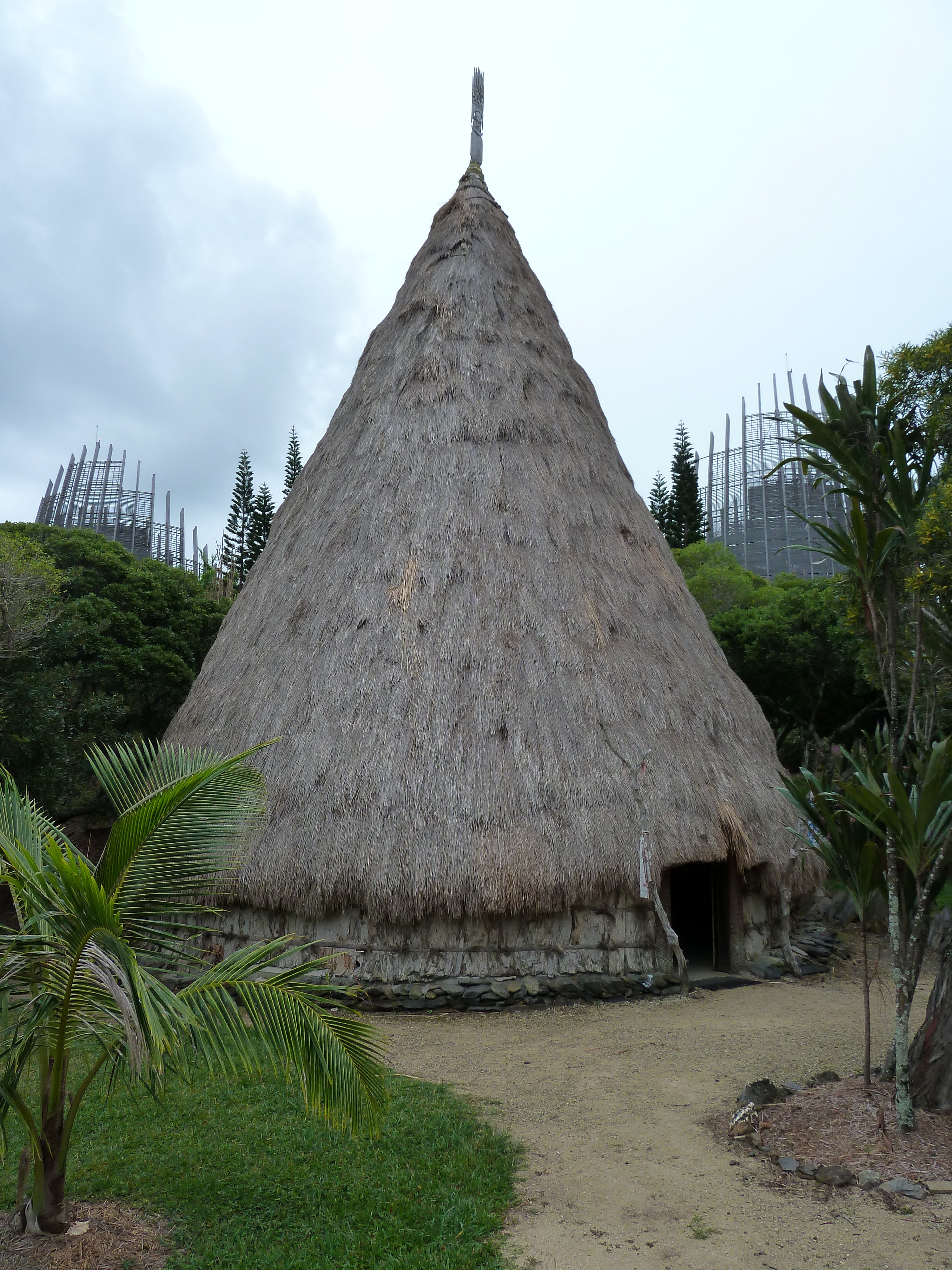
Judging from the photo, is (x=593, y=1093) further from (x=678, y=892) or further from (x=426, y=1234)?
(x=678, y=892)

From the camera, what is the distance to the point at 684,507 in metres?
32.4

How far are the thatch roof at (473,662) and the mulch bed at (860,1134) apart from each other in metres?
3.32

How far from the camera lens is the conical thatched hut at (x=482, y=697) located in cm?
868

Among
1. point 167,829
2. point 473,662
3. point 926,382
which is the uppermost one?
point 926,382

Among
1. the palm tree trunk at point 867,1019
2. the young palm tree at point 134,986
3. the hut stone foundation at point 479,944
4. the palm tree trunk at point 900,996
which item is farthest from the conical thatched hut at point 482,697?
the young palm tree at point 134,986

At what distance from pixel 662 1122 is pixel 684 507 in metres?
28.7

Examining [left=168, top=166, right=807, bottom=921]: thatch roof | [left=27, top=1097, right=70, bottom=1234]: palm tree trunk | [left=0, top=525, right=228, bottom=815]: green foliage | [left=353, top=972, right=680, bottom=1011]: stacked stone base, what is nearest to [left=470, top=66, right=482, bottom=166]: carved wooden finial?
[left=168, top=166, right=807, bottom=921]: thatch roof

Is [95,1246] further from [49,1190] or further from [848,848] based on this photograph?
[848,848]

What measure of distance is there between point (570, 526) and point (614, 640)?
1.78m

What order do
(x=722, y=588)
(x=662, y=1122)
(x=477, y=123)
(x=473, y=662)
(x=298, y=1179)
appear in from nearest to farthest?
(x=298, y=1179)
(x=662, y=1122)
(x=473, y=662)
(x=477, y=123)
(x=722, y=588)

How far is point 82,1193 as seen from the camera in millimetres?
4488

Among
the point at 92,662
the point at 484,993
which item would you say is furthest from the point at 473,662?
the point at 92,662

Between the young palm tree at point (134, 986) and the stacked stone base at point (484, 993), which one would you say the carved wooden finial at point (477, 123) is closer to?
the stacked stone base at point (484, 993)

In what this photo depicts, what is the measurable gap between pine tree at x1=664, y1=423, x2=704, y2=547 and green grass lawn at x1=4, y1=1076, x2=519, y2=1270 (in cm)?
2803
